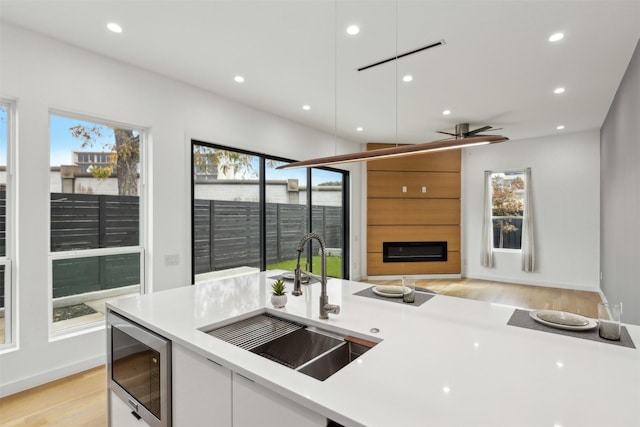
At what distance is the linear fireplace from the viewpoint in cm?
664

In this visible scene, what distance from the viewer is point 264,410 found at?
3.43 ft

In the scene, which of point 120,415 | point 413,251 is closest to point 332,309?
point 120,415

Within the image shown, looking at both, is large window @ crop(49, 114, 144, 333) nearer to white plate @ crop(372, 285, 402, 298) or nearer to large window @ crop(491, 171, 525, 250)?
white plate @ crop(372, 285, 402, 298)

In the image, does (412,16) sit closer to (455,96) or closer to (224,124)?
(455,96)

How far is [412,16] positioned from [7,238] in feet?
11.6

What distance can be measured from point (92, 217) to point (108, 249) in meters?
0.33

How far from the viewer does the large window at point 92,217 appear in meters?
2.75

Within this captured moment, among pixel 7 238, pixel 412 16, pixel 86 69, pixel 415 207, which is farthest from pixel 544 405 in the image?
pixel 415 207

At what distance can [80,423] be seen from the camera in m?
2.08

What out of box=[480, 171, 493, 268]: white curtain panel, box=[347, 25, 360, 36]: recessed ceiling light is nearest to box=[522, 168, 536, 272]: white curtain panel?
box=[480, 171, 493, 268]: white curtain panel

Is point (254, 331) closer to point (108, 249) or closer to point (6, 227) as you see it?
point (108, 249)

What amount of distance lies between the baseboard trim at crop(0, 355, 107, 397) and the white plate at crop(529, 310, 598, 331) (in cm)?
341

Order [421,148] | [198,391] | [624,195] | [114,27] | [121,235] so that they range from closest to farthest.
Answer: [198,391] → [421,148] → [114,27] → [121,235] → [624,195]

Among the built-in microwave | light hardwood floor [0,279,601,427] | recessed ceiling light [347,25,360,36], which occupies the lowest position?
light hardwood floor [0,279,601,427]
